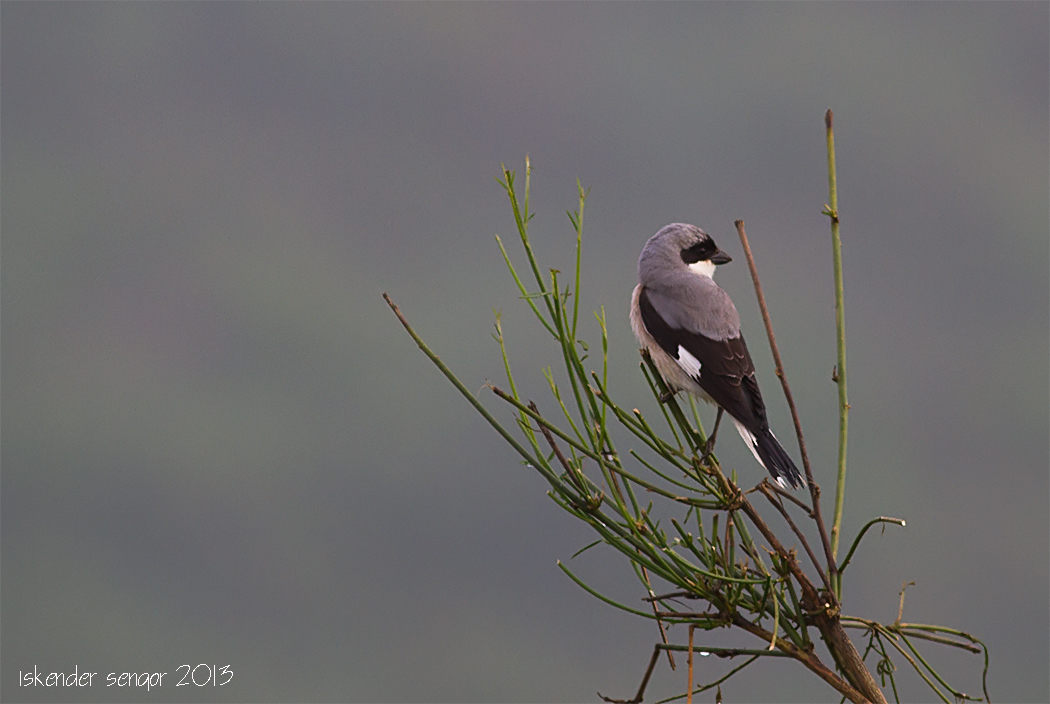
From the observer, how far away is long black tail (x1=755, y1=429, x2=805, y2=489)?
176 centimetres

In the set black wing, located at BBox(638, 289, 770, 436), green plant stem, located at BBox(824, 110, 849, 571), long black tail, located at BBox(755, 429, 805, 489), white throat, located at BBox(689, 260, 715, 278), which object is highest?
white throat, located at BBox(689, 260, 715, 278)

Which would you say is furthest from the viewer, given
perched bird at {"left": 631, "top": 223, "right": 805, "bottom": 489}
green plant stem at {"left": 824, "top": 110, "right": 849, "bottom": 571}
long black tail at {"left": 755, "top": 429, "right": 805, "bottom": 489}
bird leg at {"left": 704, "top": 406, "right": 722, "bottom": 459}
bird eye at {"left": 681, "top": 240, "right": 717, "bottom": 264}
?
bird eye at {"left": 681, "top": 240, "right": 717, "bottom": 264}

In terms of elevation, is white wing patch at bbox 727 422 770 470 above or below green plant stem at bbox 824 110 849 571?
above

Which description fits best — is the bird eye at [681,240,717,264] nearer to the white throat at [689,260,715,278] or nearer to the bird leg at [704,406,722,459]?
the white throat at [689,260,715,278]

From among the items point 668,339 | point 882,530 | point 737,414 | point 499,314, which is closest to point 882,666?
point 882,530

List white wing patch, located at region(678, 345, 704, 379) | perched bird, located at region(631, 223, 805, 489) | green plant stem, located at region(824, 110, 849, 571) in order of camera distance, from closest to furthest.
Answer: green plant stem, located at region(824, 110, 849, 571), perched bird, located at region(631, 223, 805, 489), white wing patch, located at region(678, 345, 704, 379)

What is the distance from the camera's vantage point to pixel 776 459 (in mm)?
1781

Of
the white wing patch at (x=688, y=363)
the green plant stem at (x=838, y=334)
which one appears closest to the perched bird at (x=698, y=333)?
the white wing patch at (x=688, y=363)

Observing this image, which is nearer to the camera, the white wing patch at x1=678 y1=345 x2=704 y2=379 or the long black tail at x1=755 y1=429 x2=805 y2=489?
the long black tail at x1=755 y1=429 x2=805 y2=489

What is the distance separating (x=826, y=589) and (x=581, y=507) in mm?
226

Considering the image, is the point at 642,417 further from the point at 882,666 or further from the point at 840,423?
the point at 882,666

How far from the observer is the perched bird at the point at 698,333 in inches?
74.1

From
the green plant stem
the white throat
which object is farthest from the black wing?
the green plant stem

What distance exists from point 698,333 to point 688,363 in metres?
0.07
